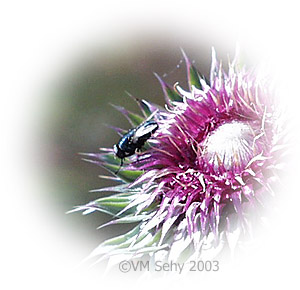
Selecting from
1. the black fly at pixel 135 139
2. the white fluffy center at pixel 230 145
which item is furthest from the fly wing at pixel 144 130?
the white fluffy center at pixel 230 145

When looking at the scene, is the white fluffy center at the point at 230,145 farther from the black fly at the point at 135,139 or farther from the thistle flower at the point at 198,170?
the black fly at the point at 135,139

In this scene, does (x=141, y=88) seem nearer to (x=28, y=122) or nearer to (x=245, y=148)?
(x=28, y=122)

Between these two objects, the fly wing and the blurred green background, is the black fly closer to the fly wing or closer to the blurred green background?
the fly wing

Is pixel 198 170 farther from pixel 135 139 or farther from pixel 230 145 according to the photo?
pixel 135 139

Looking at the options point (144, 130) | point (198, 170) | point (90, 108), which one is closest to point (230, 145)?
point (198, 170)

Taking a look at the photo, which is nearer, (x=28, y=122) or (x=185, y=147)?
(x=185, y=147)

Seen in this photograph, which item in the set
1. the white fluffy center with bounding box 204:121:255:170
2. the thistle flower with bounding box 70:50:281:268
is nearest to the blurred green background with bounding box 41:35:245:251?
the thistle flower with bounding box 70:50:281:268

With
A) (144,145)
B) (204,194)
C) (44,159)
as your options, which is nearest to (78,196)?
(44,159)
